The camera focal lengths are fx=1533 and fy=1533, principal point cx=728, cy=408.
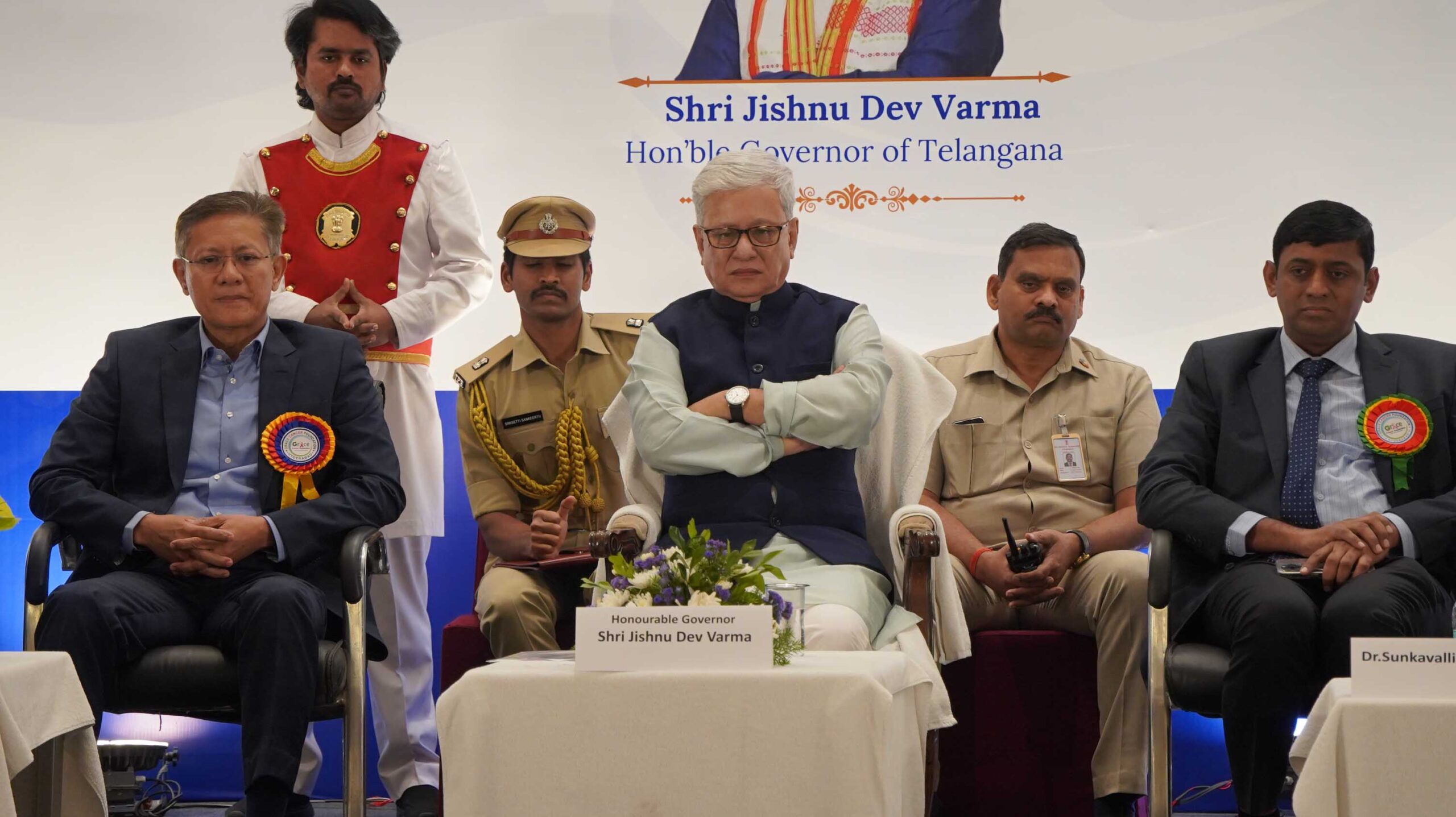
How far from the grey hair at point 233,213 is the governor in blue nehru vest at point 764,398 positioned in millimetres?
1008

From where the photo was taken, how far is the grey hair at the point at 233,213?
12.6 ft

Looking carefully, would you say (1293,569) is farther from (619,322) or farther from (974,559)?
(619,322)

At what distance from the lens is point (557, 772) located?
2434mm

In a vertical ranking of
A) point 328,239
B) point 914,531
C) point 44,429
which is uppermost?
point 328,239

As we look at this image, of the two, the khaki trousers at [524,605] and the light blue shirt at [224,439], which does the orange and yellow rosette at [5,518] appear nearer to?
A: the light blue shirt at [224,439]

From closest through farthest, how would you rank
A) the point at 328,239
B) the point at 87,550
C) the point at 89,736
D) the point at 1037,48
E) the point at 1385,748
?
the point at 1385,748 → the point at 89,736 → the point at 87,550 → the point at 328,239 → the point at 1037,48

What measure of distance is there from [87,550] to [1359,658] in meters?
2.78

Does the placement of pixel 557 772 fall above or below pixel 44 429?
below

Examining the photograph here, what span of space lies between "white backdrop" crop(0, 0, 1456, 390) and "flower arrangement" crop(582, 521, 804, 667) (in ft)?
8.58

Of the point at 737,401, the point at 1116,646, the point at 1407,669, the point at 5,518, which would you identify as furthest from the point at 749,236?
the point at 1407,669

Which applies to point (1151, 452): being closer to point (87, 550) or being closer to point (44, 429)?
point (87, 550)

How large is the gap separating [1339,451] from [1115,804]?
101 cm

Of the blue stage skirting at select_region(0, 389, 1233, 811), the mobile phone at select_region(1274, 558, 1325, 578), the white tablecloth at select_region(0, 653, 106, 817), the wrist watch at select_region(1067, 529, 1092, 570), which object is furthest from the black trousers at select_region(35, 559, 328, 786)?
the mobile phone at select_region(1274, 558, 1325, 578)

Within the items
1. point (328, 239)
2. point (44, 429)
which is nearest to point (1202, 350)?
point (328, 239)
